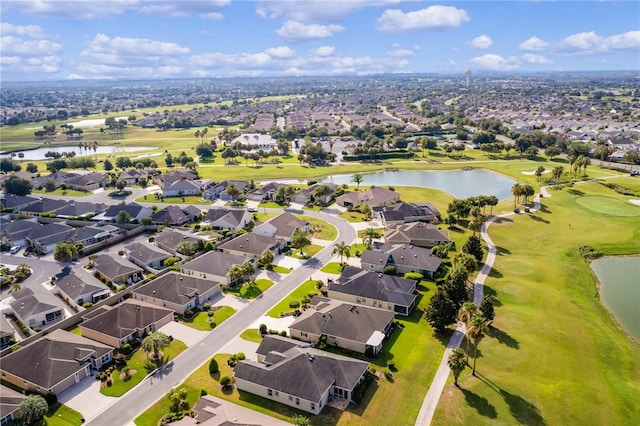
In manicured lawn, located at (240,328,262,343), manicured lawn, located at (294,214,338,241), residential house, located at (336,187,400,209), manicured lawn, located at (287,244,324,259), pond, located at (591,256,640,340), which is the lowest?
pond, located at (591,256,640,340)

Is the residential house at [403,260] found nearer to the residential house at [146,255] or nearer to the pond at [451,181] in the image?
the residential house at [146,255]

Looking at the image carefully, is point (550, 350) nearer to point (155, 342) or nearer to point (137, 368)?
point (155, 342)

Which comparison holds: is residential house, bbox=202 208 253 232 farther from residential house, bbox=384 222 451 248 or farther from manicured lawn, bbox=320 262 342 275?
residential house, bbox=384 222 451 248

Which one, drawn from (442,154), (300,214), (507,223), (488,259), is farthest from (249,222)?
(442,154)

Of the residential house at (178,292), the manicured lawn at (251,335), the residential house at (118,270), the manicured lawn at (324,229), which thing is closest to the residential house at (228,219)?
the manicured lawn at (324,229)

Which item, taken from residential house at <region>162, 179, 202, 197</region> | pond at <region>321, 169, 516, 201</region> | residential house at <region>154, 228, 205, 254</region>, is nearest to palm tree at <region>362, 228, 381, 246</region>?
residential house at <region>154, 228, 205, 254</region>
